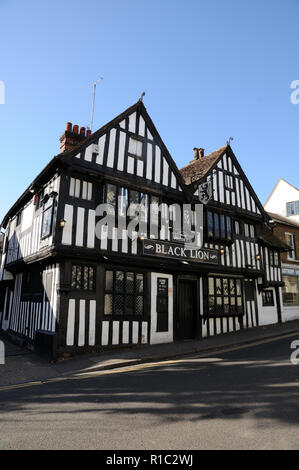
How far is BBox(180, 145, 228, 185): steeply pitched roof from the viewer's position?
47.9 feet

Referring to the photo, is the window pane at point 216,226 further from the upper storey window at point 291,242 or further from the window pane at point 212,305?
the upper storey window at point 291,242

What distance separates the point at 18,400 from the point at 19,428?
1.48m

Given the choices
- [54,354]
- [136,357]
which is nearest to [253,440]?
[136,357]

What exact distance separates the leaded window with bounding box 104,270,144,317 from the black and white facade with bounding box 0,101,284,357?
0.04 metres

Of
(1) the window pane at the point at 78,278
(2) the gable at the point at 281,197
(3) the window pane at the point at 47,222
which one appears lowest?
(1) the window pane at the point at 78,278

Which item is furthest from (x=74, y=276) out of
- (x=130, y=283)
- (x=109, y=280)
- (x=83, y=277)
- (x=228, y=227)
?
(x=228, y=227)

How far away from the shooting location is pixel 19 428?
4027 mm

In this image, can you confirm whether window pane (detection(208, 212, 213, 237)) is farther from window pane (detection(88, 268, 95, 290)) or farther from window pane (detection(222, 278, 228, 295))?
window pane (detection(88, 268, 95, 290))

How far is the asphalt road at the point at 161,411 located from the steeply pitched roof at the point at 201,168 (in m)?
9.57

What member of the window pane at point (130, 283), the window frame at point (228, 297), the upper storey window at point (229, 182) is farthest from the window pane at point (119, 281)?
the upper storey window at point (229, 182)

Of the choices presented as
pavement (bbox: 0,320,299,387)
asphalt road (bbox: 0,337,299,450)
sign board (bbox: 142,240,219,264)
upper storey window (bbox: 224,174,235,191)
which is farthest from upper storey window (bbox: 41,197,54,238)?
upper storey window (bbox: 224,174,235,191)

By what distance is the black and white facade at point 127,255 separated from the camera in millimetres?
9789
